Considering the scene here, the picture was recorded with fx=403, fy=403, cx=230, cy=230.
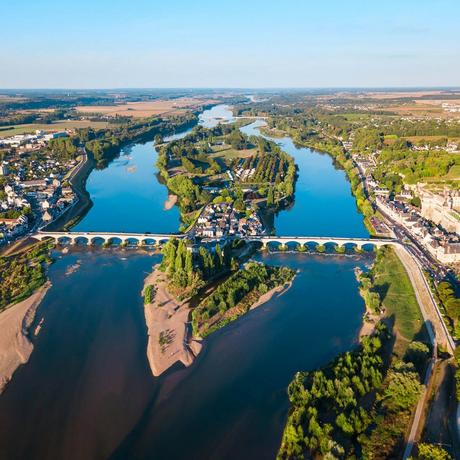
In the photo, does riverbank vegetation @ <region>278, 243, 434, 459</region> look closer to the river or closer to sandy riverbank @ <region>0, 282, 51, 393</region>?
the river

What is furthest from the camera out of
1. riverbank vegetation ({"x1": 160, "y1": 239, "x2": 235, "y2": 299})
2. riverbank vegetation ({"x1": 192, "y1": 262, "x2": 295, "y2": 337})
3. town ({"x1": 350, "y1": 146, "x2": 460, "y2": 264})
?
town ({"x1": 350, "y1": 146, "x2": 460, "y2": 264})

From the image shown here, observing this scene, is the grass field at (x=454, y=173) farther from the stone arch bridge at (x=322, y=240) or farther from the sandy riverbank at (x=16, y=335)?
the sandy riverbank at (x=16, y=335)

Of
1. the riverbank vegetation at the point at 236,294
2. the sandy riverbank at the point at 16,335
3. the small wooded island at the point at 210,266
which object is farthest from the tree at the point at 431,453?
the sandy riverbank at the point at 16,335

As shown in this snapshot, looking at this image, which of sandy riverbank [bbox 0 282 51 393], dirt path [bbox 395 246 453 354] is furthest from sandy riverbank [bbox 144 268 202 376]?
dirt path [bbox 395 246 453 354]

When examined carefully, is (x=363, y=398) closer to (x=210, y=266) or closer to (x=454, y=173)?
(x=210, y=266)

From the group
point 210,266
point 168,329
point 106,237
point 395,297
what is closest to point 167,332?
point 168,329

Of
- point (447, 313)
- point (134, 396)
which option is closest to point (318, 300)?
point (447, 313)

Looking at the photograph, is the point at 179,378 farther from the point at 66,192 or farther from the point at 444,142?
the point at 444,142
